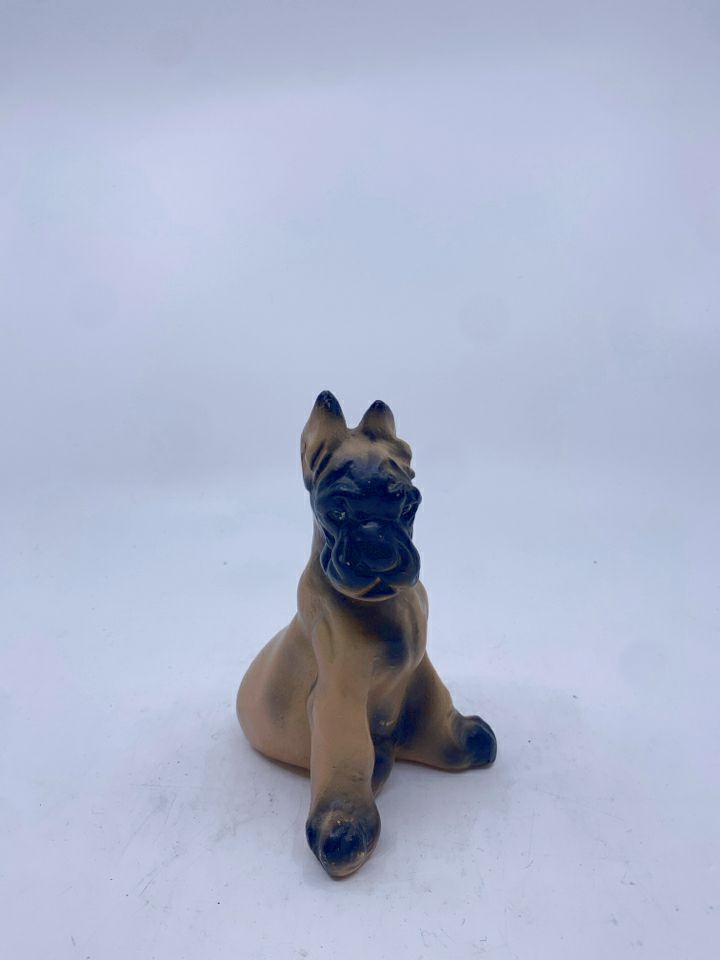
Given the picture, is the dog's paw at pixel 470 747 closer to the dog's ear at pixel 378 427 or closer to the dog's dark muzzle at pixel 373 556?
the dog's dark muzzle at pixel 373 556

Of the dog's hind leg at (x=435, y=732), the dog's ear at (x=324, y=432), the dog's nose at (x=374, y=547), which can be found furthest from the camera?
the dog's hind leg at (x=435, y=732)

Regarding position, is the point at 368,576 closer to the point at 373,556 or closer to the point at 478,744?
the point at 373,556

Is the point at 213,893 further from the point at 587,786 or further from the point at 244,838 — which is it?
the point at 587,786

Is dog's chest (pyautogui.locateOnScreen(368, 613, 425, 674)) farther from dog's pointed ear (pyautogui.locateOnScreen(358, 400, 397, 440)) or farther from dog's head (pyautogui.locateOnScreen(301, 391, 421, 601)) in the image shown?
dog's pointed ear (pyautogui.locateOnScreen(358, 400, 397, 440))

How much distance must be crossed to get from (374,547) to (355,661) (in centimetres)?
30

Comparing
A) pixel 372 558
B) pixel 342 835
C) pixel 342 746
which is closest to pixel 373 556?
pixel 372 558

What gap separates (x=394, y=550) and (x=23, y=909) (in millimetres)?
1101

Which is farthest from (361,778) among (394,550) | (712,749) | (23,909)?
(712,749)

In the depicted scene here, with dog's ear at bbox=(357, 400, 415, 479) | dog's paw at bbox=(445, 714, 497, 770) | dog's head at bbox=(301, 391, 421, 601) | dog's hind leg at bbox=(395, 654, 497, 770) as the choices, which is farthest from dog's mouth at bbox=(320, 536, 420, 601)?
dog's paw at bbox=(445, 714, 497, 770)

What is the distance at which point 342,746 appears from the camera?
2.23 meters

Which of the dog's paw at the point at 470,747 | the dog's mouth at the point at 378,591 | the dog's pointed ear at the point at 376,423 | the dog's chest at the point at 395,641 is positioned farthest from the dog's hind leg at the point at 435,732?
the dog's pointed ear at the point at 376,423

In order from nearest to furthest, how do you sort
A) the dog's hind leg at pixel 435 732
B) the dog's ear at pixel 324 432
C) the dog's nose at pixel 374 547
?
the dog's nose at pixel 374 547, the dog's ear at pixel 324 432, the dog's hind leg at pixel 435 732

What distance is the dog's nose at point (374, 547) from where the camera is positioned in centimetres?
207

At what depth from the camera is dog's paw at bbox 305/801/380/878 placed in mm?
2115
